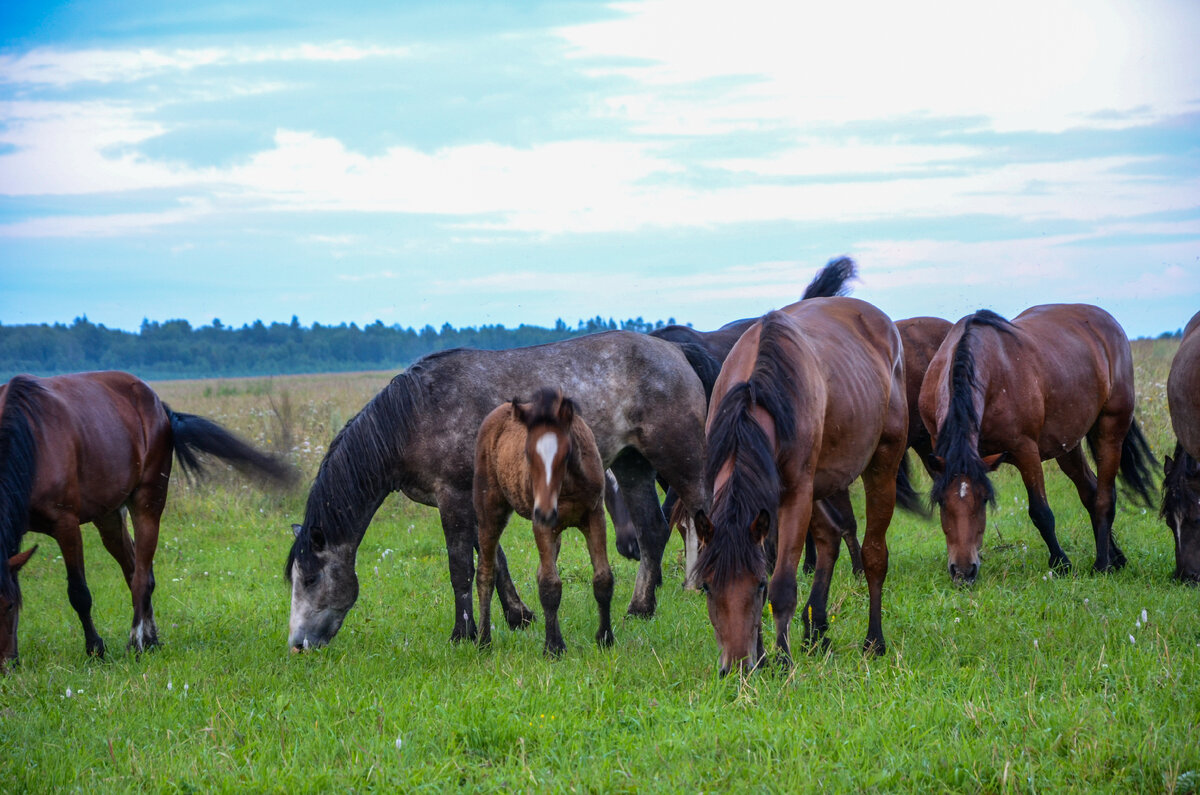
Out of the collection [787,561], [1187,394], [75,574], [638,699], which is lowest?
[638,699]

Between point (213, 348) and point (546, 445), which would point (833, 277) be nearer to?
point (546, 445)

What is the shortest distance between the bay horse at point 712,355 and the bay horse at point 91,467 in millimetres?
3055

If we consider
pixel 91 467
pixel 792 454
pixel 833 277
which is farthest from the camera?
pixel 833 277

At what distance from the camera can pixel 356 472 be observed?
7051 mm

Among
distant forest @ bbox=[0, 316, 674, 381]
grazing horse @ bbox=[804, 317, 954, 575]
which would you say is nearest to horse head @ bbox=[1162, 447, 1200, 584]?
grazing horse @ bbox=[804, 317, 954, 575]

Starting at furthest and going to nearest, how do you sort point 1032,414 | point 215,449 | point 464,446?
point 215,449, point 1032,414, point 464,446

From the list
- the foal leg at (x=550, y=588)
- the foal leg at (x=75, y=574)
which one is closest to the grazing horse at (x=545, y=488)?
the foal leg at (x=550, y=588)

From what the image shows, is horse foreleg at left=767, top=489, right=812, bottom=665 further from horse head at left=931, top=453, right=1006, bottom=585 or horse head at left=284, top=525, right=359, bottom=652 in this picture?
horse head at left=284, top=525, right=359, bottom=652

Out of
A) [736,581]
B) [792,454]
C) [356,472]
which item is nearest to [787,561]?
[792,454]

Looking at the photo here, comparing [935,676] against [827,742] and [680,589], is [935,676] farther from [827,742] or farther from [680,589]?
[680,589]

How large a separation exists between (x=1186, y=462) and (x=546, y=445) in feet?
18.3

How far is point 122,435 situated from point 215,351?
204 ft

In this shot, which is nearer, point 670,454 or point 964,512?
point 964,512

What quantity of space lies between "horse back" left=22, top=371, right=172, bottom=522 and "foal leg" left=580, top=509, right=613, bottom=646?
12.5 feet
